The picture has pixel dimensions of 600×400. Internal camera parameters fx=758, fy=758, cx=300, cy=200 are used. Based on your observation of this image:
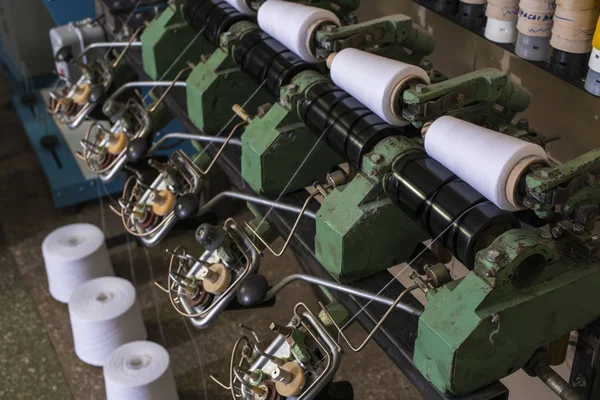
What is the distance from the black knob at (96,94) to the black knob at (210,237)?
2.64ft

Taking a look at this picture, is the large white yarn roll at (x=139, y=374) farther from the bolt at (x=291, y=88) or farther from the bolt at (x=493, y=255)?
the bolt at (x=493, y=255)

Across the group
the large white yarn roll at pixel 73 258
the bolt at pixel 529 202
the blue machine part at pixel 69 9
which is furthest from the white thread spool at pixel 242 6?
→ the blue machine part at pixel 69 9

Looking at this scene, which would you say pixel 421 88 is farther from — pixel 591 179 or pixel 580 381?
pixel 580 381

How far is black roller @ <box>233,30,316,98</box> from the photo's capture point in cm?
173

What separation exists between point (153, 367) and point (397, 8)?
1284mm

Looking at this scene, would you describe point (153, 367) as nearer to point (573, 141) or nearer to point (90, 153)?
point (90, 153)

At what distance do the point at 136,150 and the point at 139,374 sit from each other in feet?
2.30

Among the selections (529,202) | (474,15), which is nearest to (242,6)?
(474,15)

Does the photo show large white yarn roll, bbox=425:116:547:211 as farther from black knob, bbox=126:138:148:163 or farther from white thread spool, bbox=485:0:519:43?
black knob, bbox=126:138:148:163

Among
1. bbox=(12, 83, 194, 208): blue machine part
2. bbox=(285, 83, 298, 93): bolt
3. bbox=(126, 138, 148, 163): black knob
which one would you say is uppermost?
bbox=(285, 83, 298, 93): bolt

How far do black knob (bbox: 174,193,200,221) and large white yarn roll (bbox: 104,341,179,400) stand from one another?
28.8 inches

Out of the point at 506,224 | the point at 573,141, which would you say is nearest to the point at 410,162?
the point at 506,224

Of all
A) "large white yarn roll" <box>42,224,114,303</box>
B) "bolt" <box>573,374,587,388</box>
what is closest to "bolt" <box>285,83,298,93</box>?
"bolt" <box>573,374,587,388</box>

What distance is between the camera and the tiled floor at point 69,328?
8.13 ft
